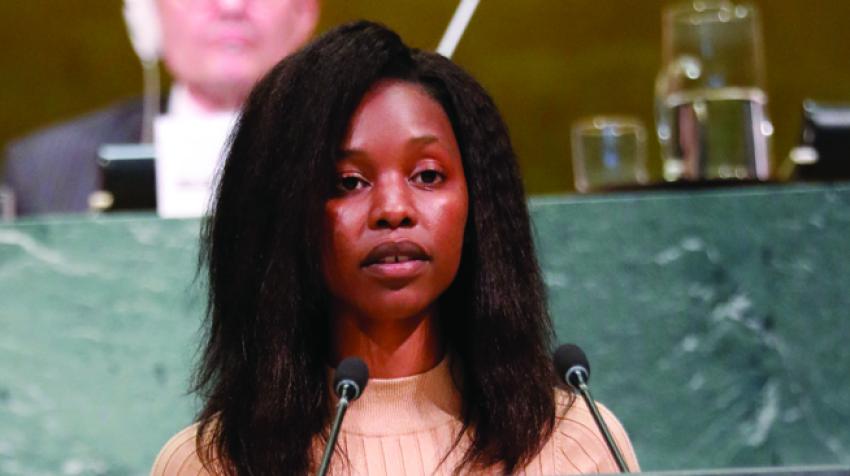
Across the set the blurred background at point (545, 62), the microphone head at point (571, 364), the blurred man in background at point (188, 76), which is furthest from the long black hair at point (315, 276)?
the blurred background at point (545, 62)

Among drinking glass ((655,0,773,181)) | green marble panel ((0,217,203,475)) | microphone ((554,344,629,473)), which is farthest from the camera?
drinking glass ((655,0,773,181))

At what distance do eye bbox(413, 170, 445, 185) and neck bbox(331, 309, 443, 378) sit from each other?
0.50ft

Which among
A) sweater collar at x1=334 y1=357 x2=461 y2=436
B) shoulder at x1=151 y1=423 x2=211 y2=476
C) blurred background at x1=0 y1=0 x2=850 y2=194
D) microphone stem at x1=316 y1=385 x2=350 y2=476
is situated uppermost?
microphone stem at x1=316 y1=385 x2=350 y2=476

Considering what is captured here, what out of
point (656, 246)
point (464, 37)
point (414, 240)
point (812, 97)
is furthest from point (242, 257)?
point (812, 97)

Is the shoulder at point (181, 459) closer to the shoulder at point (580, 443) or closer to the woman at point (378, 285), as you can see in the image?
the woman at point (378, 285)

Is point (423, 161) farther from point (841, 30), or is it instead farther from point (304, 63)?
point (841, 30)

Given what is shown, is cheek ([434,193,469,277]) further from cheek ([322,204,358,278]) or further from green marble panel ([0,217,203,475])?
green marble panel ([0,217,203,475])

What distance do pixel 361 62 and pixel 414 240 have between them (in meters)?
0.21

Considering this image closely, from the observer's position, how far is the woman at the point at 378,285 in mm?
1445

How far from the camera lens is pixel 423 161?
146cm

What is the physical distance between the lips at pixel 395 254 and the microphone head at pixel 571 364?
173 mm

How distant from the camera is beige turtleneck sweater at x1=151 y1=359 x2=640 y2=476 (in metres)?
1.50

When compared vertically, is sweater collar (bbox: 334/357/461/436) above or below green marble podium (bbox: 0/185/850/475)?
above

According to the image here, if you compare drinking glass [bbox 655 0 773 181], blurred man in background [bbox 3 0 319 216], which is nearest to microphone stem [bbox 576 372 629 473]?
drinking glass [bbox 655 0 773 181]
